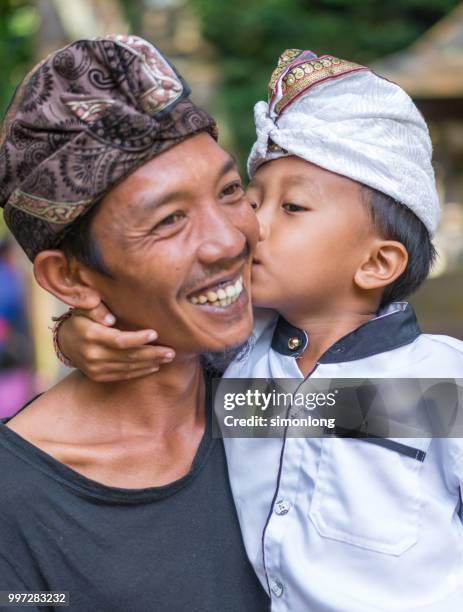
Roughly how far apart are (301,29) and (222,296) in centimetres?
2038

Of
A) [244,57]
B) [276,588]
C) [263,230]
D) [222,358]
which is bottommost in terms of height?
[244,57]

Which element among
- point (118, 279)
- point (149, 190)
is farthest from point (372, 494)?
point (149, 190)

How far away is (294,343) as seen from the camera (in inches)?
97.3

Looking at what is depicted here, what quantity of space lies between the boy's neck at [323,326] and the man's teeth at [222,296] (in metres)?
0.40

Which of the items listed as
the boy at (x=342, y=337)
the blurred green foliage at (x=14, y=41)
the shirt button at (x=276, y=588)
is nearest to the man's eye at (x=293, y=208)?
the boy at (x=342, y=337)

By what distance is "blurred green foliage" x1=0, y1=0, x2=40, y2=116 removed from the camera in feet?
53.4

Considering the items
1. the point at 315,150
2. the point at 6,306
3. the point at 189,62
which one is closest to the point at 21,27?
the point at 189,62

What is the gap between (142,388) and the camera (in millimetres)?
2271

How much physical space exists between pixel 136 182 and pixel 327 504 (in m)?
1.01

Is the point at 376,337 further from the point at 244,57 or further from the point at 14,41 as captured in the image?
the point at 244,57

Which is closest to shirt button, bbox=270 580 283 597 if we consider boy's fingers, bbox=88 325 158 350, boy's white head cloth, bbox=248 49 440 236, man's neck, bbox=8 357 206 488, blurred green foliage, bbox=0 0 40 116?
man's neck, bbox=8 357 206 488

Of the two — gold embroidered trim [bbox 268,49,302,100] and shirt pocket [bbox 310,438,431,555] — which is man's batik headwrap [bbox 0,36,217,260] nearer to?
gold embroidered trim [bbox 268,49,302,100]

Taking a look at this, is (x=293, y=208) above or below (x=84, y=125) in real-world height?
below

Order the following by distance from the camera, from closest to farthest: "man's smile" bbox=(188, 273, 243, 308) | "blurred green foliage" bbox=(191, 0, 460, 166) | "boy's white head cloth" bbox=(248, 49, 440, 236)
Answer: "man's smile" bbox=(188, 273, 243, 308)
"boy's white head cloth" bbox=(248, 49, 440, 236)
"blurred green foliage" bbox=(191, 0, 460, 166)
